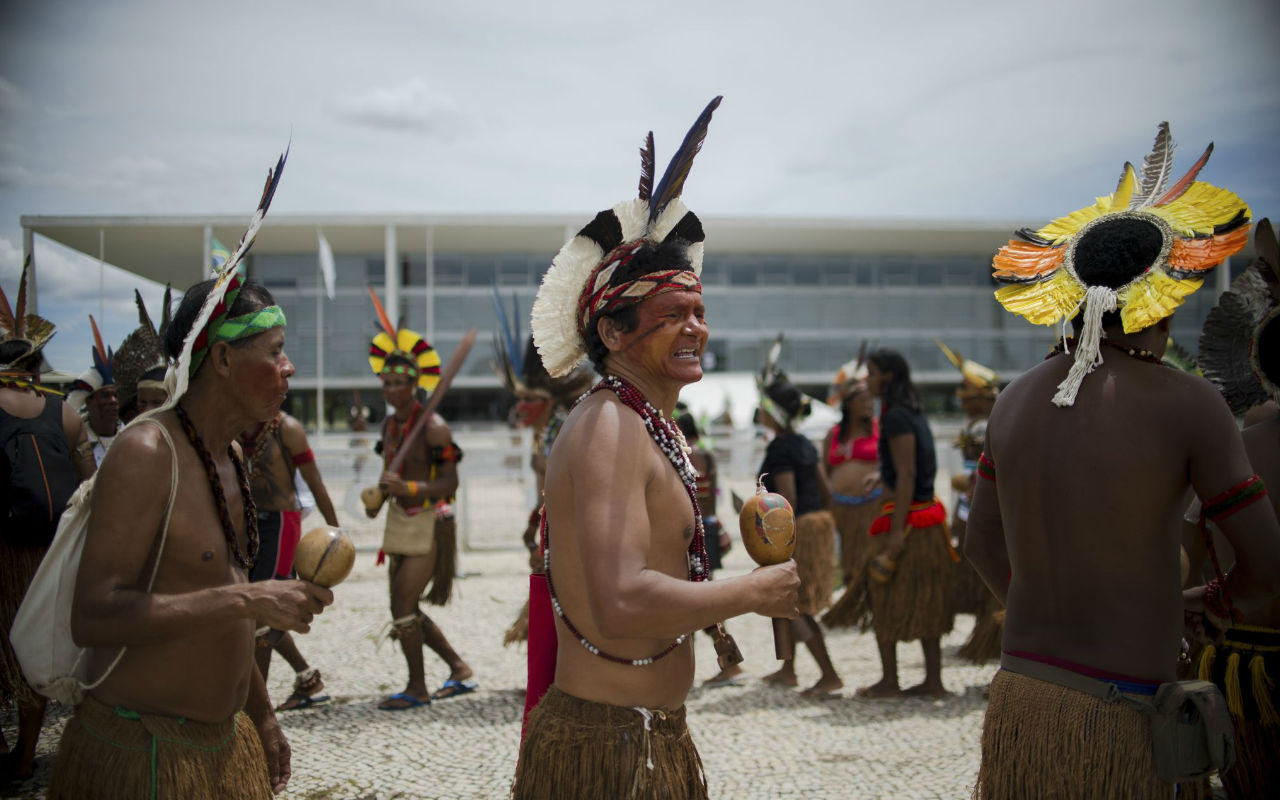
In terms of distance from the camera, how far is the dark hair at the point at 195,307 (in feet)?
7.82

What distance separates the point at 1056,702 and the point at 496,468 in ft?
38.3

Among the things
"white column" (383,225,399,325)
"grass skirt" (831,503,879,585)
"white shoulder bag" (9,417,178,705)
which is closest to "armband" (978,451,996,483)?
"white shoulder bag" (9,417,178,705)

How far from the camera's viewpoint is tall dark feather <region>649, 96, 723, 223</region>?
2.25m

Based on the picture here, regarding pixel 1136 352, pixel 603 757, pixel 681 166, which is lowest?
pixel 603 757

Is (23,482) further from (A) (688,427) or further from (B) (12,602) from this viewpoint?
(A) (688,427)

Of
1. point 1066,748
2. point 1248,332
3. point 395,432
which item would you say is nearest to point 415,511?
point 395,432

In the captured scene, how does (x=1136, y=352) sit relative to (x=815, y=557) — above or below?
above

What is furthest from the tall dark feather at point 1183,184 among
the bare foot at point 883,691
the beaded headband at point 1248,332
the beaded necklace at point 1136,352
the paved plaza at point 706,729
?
the bare foot at point 883,691

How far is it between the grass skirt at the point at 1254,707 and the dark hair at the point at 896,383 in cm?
281

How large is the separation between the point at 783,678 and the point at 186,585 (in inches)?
180

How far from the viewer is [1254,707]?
3.09m

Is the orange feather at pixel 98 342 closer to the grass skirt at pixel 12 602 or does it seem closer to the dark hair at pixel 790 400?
the grass skirt at pixel 12 602

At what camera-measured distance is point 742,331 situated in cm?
3547

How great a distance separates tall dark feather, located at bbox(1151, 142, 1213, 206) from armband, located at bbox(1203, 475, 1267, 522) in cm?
88
